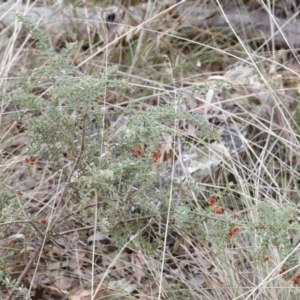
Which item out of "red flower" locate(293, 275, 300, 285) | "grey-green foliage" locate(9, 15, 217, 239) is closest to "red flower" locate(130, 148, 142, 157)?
"grey-green foliage" locate(9, 15, 217, 239)

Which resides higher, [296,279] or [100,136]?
[100,136]

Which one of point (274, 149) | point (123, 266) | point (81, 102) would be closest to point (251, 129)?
point (274, 149)

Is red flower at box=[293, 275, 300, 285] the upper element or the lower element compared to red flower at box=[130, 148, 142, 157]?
lower

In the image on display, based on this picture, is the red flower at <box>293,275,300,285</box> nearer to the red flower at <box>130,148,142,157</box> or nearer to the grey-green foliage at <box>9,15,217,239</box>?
the grey-green foliage at <box>9,15,217,239</box>

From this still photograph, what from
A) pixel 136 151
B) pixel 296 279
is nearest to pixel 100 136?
pixel 136 151

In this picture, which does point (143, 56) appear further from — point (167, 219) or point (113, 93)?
point (167, 219)

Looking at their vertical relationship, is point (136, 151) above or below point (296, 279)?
above

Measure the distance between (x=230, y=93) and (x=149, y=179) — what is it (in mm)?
1376

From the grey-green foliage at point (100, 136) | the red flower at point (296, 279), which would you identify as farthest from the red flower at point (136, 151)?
the red flower at point (296, 279)

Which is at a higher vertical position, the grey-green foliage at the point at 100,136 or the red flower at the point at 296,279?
the grey-green foliage at the point at 100,136

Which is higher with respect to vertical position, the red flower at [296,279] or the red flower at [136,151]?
the red flower at [136,151]

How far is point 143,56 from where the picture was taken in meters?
2.98

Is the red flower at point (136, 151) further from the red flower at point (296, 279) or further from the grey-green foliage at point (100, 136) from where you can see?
the red flower at point (296, 279)

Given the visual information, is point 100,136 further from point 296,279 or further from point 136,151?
point 296,279
